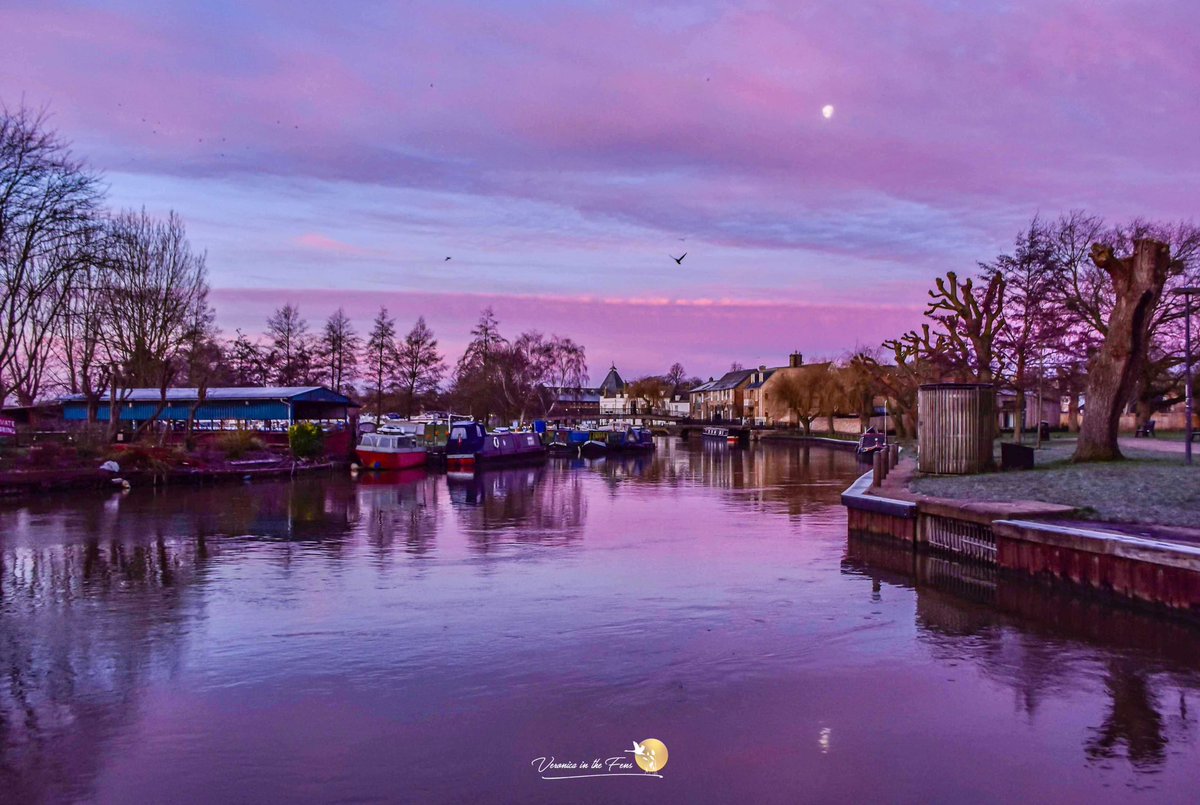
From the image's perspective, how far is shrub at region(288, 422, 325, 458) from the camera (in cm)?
4222

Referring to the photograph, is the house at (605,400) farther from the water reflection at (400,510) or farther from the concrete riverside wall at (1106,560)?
the concrete riverside wall at (1106,560)

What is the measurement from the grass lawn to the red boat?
90.6 ft

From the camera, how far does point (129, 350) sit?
40406 millimetres

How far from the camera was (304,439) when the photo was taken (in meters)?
42.3

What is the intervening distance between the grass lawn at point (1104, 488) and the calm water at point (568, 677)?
2308mm

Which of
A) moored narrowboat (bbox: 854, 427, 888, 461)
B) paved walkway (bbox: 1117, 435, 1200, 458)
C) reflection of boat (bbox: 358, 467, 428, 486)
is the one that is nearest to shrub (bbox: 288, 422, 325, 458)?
reflection of boat (bbox: 358, 467, 428, 486)

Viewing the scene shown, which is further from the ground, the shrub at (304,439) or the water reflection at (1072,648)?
the shrub at (304,439)

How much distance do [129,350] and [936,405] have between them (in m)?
33.8

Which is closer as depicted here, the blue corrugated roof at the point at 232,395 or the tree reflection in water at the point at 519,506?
the tree reflection in water at the point at 519,506

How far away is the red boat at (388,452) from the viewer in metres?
44.0

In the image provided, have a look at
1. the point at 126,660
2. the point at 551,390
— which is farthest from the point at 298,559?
the point at 551,390

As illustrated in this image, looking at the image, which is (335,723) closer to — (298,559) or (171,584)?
(171,584)

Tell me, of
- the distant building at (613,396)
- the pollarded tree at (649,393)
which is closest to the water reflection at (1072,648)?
the pollarded tree at (649,393)

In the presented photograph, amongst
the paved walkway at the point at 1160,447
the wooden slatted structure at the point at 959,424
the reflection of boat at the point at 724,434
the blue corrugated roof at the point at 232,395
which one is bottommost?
the reflection of boat at the point at 724,434
